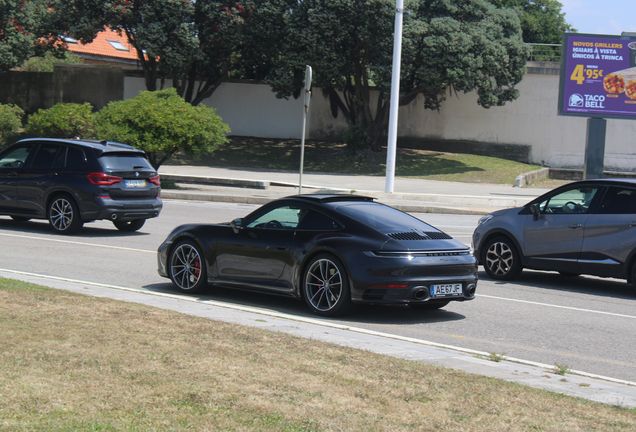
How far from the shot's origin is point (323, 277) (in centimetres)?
780

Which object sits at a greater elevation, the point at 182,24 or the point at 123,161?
the point at 182,24

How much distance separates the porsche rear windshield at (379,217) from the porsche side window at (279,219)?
0.52m

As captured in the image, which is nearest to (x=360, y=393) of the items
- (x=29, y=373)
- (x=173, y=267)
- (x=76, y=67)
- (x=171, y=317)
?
(x=29, y=373)

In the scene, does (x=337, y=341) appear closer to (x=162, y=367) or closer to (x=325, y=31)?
(x=162, y=367)

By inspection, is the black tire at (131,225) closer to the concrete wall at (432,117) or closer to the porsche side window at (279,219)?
A: the porsche side window at (279,219)

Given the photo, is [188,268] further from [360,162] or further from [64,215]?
[360,162]

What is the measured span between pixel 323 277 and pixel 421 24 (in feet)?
88.6

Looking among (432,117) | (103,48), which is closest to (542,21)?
(432,117)

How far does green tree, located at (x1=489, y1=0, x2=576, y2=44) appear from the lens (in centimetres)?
5962

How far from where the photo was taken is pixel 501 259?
10.8m

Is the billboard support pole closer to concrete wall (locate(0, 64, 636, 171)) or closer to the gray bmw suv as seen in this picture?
concrete wall (locate(0, 64, 636, 171))

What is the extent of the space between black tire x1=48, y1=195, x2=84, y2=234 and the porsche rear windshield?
23.9 feet

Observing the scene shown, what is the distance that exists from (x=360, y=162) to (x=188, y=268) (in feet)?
88.1

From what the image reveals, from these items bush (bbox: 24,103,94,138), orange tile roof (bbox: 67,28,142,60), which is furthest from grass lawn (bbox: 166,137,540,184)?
orange tile roof (bbox: 67,28,142,60)
